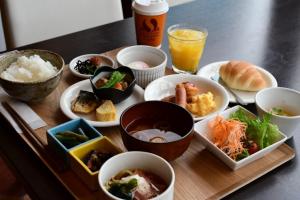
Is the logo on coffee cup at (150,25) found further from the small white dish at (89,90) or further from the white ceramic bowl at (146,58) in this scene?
the small white dish at (89,90)

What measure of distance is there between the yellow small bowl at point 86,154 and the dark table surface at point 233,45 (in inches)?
2.1

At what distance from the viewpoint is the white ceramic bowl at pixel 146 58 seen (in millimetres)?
1315

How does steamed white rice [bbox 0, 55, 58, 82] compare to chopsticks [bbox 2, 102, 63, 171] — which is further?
steamed white rice [bbox 0, 55, 58, 82]

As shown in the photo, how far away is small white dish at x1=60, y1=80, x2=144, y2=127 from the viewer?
114cm

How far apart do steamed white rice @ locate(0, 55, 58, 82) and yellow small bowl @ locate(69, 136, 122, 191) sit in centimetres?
30

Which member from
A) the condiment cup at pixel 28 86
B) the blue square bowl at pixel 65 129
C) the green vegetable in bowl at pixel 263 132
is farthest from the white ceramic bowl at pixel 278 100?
the condiment cup at pixel 28 86

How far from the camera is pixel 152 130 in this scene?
1070 millimetres

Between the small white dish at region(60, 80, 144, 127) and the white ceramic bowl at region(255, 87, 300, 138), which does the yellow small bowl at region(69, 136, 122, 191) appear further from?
the white ceramic bowl at region(255, 87, 300, 138)

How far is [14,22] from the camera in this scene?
1.79 meters

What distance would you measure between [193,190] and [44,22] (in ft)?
3.84

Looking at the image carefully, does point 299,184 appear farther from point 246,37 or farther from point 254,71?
point 246,37

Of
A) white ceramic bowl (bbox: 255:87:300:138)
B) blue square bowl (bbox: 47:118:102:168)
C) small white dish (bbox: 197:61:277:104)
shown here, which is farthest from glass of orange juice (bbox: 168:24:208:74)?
blue square bowl (bbox: 47:118:102:168)

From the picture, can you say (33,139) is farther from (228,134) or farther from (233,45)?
(233,45)

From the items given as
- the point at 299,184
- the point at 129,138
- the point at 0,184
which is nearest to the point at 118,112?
the point at 129,138
